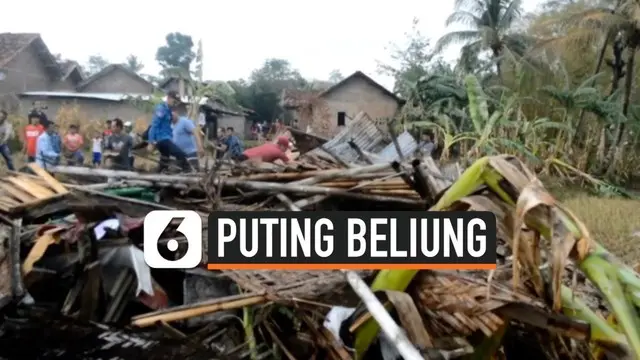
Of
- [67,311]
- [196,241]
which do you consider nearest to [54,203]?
[67,311]

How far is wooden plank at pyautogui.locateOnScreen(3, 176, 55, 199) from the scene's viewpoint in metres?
4.49

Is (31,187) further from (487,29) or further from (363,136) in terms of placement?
(487,29)

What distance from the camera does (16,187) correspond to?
4.59 meters

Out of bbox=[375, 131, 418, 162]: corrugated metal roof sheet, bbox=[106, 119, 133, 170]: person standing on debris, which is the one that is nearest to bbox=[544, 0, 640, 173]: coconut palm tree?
bbox=[375, 131, 418, 162]: corrugated metal roof sheet

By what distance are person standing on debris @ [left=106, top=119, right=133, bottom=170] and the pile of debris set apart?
2211mm

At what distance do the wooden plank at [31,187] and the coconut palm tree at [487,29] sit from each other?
18929 mm

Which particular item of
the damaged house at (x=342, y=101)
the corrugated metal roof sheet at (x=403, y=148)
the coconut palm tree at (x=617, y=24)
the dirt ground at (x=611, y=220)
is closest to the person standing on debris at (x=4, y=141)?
the dirt ground at (x=611, y=220)

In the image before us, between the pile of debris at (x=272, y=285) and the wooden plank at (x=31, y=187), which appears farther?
the wooden plank at (x=31, y=187)

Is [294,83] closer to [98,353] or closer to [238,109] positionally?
[238,109]

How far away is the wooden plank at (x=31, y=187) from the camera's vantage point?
4.49m

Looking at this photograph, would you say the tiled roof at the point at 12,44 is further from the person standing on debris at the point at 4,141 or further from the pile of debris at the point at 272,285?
the pile of debris at the point at 272,285

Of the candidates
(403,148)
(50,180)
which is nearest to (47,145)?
(50,180)

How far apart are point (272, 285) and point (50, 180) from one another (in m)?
2.38

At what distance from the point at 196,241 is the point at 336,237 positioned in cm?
130
